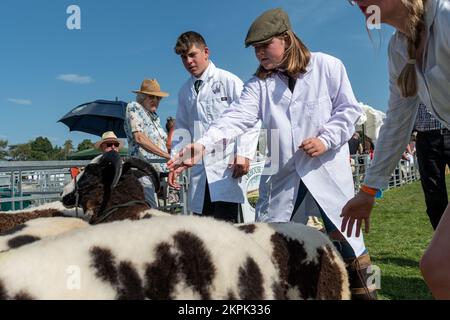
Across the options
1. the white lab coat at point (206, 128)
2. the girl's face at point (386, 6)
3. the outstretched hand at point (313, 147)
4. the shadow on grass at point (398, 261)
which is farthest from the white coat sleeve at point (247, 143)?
the shadow on grass at point (398, 261)

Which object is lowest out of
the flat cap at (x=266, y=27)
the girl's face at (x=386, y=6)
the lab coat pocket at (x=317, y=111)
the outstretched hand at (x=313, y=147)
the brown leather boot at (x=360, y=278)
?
the brown leather boot at (x=360, y=278)

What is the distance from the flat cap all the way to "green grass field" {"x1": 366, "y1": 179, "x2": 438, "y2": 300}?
2331 mm

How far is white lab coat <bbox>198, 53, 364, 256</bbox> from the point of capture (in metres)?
2.78

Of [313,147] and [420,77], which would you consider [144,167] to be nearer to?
[313,147]

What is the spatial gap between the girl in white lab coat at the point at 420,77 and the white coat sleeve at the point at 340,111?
2.32 feet

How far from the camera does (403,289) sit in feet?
13.2

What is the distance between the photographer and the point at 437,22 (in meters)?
1.54

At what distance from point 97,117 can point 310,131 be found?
7.56 m

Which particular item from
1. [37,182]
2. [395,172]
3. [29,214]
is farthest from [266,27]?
[395,172]

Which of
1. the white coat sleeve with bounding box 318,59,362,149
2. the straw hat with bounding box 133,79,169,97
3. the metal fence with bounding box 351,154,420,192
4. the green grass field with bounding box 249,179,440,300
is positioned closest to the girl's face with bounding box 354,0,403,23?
the white coat sleeve with bounding box 318,59,362,149

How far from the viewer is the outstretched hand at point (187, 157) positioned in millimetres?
2564

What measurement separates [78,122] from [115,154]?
7.46 meters

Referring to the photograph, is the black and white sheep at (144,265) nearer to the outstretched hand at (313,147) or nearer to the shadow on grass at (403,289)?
the outstretched hand at (313,147)
